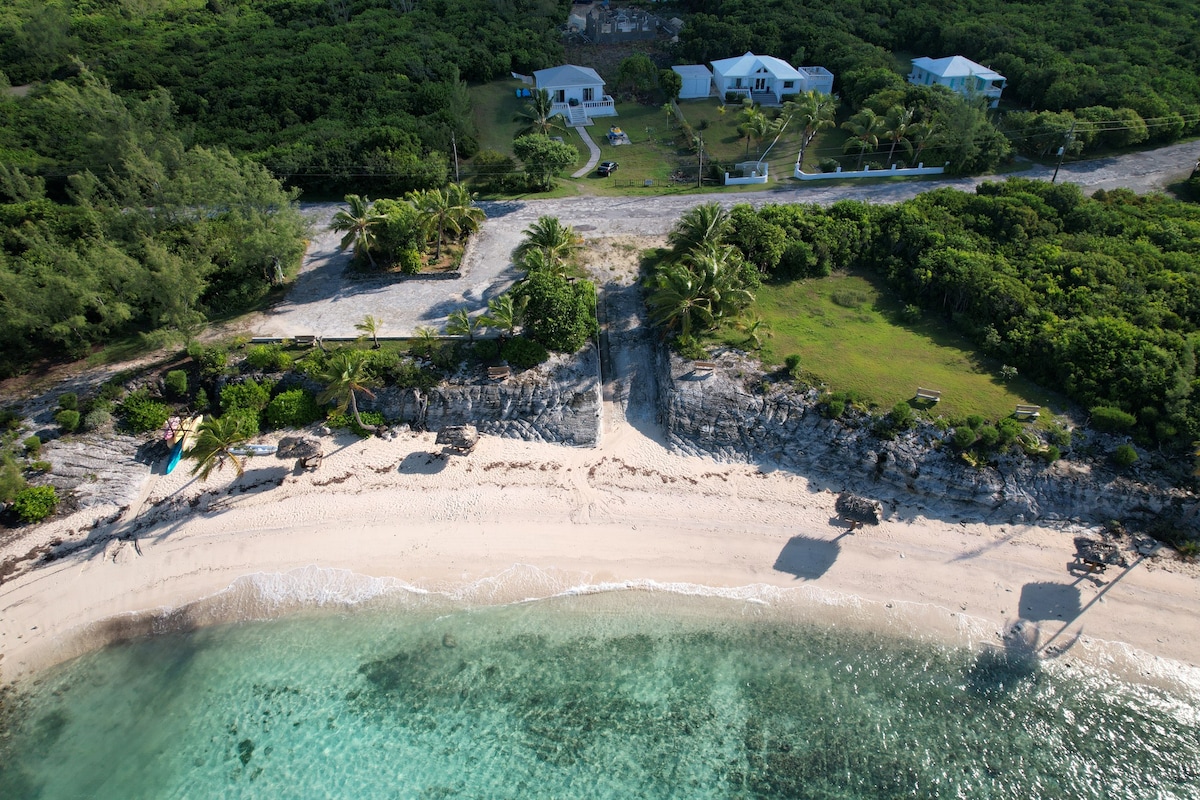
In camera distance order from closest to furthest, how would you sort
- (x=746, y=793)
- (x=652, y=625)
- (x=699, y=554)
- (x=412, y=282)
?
(x=746, y=793), (x=652, y=625), (x=699, y=554), (x=412, y=282)

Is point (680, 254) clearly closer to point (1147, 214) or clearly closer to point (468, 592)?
point (468, 592)

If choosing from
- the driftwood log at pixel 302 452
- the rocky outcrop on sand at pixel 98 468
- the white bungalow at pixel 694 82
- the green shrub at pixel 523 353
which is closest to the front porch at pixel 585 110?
the white bungalow at pixel 694 82

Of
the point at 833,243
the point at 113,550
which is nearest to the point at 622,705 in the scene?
the point at 113,550

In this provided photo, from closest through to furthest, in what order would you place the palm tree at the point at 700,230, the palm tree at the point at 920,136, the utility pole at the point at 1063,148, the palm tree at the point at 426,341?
the palm tree at the point at 426,341, the palm tree at the point at 700,230, the utility pole at the point at 1063,148, the palm tree at the point at 920,136

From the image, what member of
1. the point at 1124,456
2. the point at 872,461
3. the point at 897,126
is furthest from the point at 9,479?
the point at 897,126

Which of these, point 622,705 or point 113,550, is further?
point 113,550

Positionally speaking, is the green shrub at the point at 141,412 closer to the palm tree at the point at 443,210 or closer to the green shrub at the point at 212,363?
the green shrub at the point at 212,363
